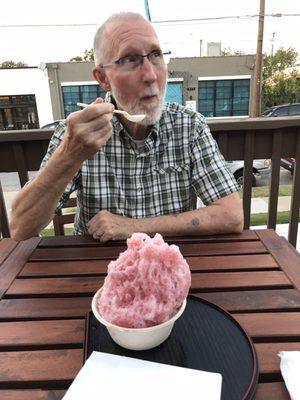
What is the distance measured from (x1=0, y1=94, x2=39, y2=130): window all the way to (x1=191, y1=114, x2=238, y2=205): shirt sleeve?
17.5 meters

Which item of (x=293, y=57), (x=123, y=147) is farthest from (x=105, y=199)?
(x=293, y=57)

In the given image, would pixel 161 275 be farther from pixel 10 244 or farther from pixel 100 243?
pixel 10 244

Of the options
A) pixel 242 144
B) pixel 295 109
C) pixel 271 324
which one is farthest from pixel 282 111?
pixel 271 324

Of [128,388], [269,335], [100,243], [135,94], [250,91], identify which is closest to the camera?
[128,388]

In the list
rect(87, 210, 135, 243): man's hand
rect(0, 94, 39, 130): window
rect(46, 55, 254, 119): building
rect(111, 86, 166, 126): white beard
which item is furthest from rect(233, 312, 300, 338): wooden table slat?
rect(0, 94, 39, 130): window

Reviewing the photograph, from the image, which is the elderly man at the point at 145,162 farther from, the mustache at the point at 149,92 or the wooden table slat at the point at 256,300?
the wooden table slat at the point at 256,300

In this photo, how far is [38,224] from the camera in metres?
1.21

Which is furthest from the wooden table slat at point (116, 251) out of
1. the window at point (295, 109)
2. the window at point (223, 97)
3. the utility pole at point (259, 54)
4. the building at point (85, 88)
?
the window at point (223, 97)

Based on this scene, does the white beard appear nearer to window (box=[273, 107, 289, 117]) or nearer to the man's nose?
the man's nose

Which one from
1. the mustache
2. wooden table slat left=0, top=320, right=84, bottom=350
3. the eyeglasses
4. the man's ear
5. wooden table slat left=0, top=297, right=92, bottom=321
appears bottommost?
wooden table slat left=0, top=297, right=92, bottom=321

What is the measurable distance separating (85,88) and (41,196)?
17846 mm

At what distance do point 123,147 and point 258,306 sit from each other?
879 millimetres

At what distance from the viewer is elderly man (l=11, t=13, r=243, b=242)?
1.29 m

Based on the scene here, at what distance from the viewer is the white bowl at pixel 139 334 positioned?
596 mm
